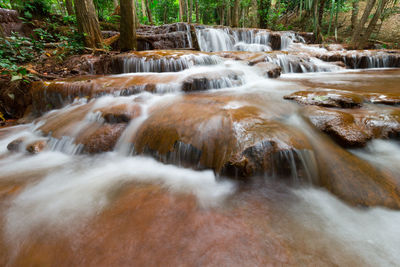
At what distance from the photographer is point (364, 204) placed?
62.9 inches

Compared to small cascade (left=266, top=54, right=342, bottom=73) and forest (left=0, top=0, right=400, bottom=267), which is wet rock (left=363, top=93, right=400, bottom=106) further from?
small cascade (left=266, top=54, right=342, bottom=73)

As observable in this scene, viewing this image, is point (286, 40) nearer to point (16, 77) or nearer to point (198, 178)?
point (198, 178)

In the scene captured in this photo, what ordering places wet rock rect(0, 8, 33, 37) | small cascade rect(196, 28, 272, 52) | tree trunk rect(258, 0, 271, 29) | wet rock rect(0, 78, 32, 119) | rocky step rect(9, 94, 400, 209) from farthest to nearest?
tree trunk rect(258, 0, 271, 29)
small cascade rect(196, 28, 272, 52)
wet rock rect(0, 8, 33, 37)
wet rock rect(0, 78, 32, 119)
rocky step rect(9, 94, 400, 209)

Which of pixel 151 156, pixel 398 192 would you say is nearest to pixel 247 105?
pixel 151 156

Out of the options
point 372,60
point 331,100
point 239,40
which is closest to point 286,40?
point 239,40

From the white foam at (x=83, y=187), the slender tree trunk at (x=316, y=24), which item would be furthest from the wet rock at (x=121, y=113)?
the slender tree trunk at (x=316, y=24)

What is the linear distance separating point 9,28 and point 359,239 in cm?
1056

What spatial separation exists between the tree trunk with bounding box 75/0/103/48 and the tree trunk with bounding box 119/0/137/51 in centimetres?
81

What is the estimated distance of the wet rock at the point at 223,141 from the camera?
1871 mm

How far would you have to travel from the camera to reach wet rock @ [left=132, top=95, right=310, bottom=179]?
187 centimetres

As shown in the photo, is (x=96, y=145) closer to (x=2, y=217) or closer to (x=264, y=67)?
(x=2, y=217)

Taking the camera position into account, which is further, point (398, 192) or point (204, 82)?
point (204, 82)

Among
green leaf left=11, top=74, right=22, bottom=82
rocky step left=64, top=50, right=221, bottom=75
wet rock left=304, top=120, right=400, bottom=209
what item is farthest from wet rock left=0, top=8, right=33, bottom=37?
wet rock left=304, top=120, right=400, bottom=209

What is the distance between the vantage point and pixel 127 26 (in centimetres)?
621
